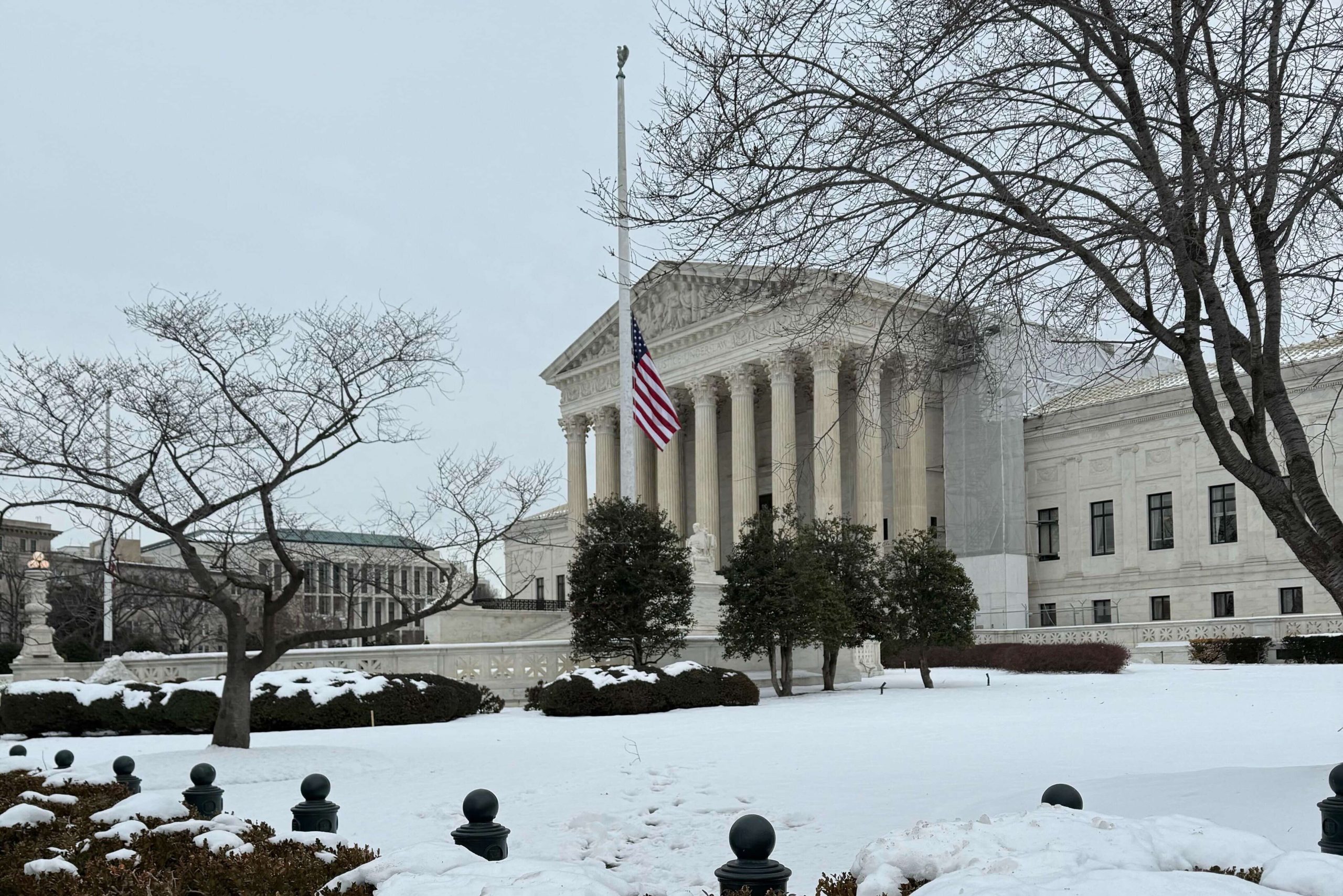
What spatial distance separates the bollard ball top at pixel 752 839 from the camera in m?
4.36

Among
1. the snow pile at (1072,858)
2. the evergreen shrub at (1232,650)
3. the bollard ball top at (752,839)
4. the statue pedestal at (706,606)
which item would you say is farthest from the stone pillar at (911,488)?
the bollard ball top at (752,839)

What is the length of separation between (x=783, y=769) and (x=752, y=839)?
9.20 metres

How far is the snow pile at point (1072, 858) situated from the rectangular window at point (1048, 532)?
183ft

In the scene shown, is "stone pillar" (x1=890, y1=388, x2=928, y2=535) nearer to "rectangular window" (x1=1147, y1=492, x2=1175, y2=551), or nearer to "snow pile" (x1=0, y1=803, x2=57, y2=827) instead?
"rectangular window" (x1=1147, y1=492, x2=1175, y2=551)

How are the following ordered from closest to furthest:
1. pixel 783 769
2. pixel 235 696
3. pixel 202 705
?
pixel 783 769, pixel 235 696, pixel 202 705

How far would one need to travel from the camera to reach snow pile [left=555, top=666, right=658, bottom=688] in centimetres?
2328

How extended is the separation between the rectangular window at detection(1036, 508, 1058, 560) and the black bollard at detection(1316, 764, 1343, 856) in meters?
55.1

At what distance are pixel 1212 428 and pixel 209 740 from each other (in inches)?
599

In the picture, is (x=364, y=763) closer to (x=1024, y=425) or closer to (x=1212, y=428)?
(x=1212, y=428)

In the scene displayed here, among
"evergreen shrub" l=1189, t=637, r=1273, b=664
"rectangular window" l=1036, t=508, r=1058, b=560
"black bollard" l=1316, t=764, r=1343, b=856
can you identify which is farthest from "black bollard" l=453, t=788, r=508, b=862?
Answer: "rectangular window" l=1036, t=508, r=1058, b=560

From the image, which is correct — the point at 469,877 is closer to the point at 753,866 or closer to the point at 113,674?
the point at 753,866

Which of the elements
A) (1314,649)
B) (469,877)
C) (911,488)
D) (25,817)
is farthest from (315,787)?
(911,488)

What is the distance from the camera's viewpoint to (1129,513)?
54875 millimetres

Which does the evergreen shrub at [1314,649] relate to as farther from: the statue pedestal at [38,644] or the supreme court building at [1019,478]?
the statue pedestal at [38,644]
